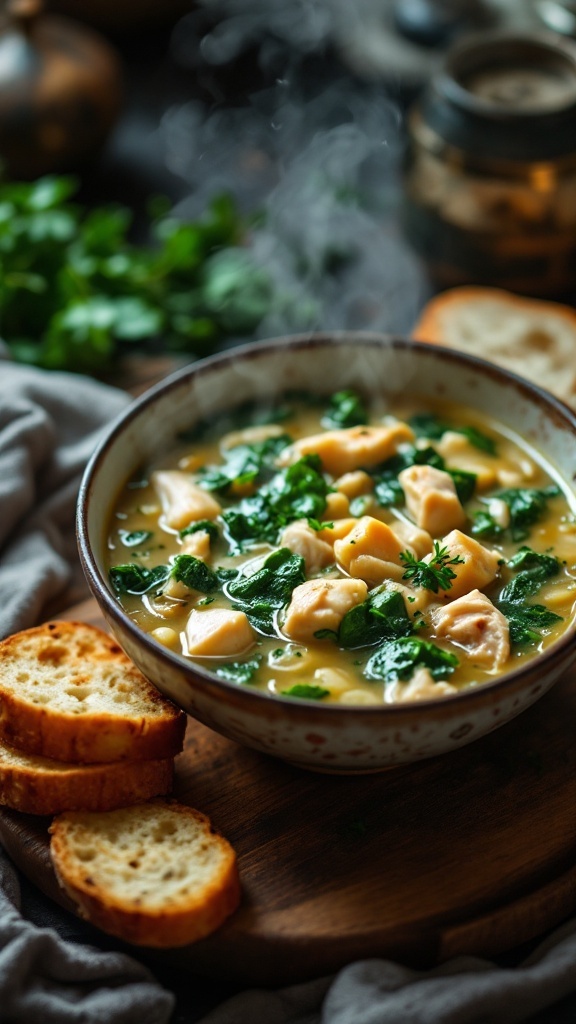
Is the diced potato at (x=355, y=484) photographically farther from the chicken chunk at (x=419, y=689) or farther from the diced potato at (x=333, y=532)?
the chicken chunk at (x=419, y=689)

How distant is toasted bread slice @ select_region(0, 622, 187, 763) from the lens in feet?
10.9

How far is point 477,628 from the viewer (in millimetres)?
3381

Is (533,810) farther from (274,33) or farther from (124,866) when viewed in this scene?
(274,33)

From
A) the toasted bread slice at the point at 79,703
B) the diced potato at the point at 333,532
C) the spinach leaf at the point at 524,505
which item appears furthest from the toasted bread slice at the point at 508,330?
the toasted bread slice at the point at 79,703

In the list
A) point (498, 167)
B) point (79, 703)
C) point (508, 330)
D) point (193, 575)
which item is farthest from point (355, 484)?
point (498, 167)

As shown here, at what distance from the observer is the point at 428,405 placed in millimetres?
4531

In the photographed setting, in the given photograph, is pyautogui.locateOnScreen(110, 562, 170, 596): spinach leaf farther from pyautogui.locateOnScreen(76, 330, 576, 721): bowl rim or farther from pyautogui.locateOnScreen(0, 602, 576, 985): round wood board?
pyautogui.locateOnScreen(0, 602, 576, 985): round wood board

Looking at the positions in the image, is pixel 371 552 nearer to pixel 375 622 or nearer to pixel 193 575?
pixel 375 622

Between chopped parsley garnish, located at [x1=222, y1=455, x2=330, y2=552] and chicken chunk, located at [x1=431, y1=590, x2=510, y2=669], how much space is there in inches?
25.8

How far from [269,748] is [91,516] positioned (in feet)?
3.39

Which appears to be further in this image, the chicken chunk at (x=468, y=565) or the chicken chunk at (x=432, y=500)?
the chicken chunk at (x=432, y=500)

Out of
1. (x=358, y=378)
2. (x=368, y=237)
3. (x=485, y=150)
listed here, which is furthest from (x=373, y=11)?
(x=358, y=378)

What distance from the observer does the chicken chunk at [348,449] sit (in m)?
4.14

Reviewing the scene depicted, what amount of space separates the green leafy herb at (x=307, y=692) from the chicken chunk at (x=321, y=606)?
224 mm
